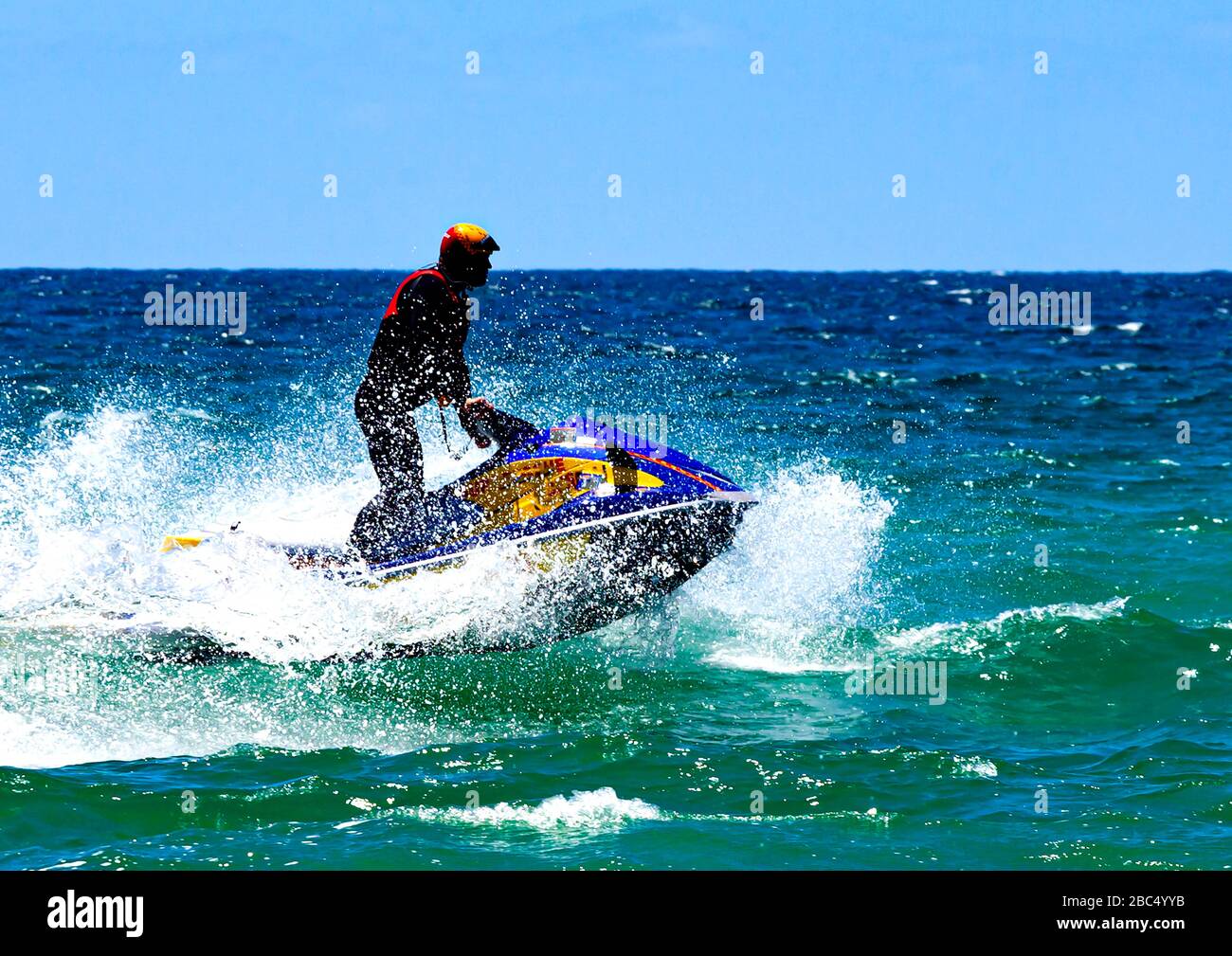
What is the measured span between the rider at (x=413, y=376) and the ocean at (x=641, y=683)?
493 millimetres

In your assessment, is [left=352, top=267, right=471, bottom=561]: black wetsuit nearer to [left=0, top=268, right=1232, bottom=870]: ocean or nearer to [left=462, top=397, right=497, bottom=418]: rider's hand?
[left=462, top=397, right=497, bottom=418]: rider's hand

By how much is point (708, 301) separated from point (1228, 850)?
155 feet

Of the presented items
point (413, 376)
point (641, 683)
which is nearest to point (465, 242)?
point (413, 376)

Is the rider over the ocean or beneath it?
over

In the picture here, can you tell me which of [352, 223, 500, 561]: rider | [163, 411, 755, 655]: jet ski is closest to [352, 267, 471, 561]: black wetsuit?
[352, 223, 500, 561]: rider

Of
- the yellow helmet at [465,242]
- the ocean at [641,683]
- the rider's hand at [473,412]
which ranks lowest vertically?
the ocean at [641,683]

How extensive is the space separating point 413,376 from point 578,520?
45.4 inches

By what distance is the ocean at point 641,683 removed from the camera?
5.78 meters

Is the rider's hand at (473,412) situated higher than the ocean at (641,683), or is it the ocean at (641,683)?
the rider's hand at (473,412)

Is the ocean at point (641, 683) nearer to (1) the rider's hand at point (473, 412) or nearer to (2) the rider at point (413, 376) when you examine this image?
(2) the rider at point (413, 376)

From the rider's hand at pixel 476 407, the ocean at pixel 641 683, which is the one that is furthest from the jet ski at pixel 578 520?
the ocean at pixel 641 683

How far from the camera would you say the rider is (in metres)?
7.44
